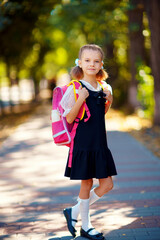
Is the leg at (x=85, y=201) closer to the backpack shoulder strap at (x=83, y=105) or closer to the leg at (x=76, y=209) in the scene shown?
the leg at (x=76, y=209)

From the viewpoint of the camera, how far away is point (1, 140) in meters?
10.3

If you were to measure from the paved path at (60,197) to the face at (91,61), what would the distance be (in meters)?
1.61

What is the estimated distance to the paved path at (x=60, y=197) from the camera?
12.7 feet

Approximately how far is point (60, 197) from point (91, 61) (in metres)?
2.26

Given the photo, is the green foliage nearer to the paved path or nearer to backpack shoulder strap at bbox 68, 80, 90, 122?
the paved path

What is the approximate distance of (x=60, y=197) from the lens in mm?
5059

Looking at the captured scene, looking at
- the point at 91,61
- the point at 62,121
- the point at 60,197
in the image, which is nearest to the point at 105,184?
the point at 62,121

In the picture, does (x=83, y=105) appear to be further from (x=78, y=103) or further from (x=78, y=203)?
(x=78, y=203)

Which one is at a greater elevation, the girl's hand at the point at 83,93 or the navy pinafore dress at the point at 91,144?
the girl's hand at the point at 83,93

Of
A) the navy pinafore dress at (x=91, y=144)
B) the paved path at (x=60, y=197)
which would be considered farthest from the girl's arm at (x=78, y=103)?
the paved path at (x=60, y=197)

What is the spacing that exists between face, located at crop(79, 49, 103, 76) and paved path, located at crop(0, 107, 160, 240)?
161cm

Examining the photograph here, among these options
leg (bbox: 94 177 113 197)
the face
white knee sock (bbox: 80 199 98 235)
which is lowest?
white knee sock (bbox: 80 199 98 235)

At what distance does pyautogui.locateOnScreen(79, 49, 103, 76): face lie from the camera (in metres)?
3.48

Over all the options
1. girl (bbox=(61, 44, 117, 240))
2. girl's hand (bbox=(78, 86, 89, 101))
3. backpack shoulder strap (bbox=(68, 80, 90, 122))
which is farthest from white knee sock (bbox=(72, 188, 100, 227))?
girl's hand (bbox=(78, 86, 89, 101))
